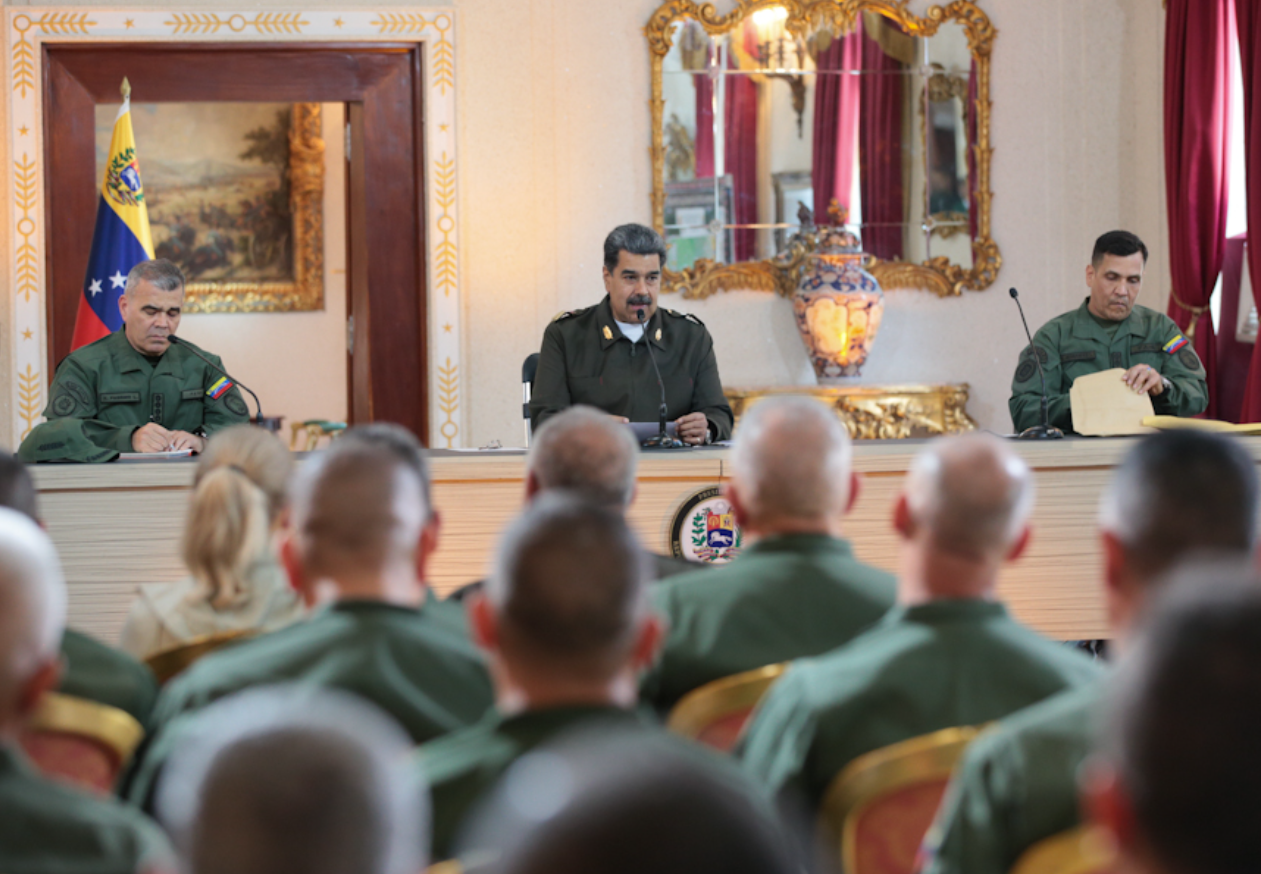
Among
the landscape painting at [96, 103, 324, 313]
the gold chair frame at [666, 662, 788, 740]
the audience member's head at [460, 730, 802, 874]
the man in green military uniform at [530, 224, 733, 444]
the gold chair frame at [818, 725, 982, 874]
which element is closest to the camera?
the audience member's head at [460, 730, 802, 874]

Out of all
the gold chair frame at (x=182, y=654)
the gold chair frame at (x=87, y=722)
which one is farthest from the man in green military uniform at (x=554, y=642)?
the gold chair frame at (x=182, y=654)

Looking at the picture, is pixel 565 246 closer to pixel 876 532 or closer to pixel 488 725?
pixel 876 532

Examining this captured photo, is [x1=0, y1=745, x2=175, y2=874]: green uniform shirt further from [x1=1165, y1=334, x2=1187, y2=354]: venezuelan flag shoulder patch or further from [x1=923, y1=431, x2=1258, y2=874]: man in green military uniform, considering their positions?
[x1=1165, y1=334, x2=1187, y2=354]: venezuelan flag shoulder patch

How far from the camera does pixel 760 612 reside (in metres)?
1.74

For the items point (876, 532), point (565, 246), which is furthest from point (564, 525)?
point (565, 246)

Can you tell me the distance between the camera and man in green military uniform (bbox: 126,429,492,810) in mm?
1454

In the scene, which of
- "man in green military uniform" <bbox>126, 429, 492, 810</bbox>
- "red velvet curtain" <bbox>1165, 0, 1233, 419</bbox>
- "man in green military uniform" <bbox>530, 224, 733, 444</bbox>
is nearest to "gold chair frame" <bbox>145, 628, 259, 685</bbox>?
"man in green military uniform" <bbox>126, 429, 492, 810</bbox>

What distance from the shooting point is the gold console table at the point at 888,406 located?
5.85 metres

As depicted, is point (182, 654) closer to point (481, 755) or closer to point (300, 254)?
point (481, 755)

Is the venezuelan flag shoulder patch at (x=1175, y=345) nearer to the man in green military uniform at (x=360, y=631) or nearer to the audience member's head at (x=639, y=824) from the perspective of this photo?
the man in green military uniform at (x=360, y=631)

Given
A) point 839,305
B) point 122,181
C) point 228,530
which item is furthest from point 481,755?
point 839,305

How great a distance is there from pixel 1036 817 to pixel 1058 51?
568 cm

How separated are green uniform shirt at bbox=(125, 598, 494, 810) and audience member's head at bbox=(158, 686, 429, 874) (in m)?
0.75

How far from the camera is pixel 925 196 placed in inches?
244
